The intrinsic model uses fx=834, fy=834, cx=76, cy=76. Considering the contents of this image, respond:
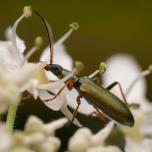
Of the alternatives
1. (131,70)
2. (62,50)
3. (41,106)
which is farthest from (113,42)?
(62,50)

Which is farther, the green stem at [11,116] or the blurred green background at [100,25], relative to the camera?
the blurred green background at [100,25]

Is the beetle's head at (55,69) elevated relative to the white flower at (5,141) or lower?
lower

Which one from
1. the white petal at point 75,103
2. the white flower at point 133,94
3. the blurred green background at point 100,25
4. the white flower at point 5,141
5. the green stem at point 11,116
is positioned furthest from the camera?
the blurred green background at point 100,25

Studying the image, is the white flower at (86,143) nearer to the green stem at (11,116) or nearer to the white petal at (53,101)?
the green stem at (11,116)

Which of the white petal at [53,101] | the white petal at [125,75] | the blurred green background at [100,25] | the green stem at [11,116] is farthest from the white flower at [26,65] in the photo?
the blurred green background at [100,25]

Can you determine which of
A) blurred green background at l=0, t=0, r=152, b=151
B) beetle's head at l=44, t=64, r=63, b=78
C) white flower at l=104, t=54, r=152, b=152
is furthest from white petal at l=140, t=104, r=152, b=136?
blurred green background at l=0, t=0, r=152, b=151
